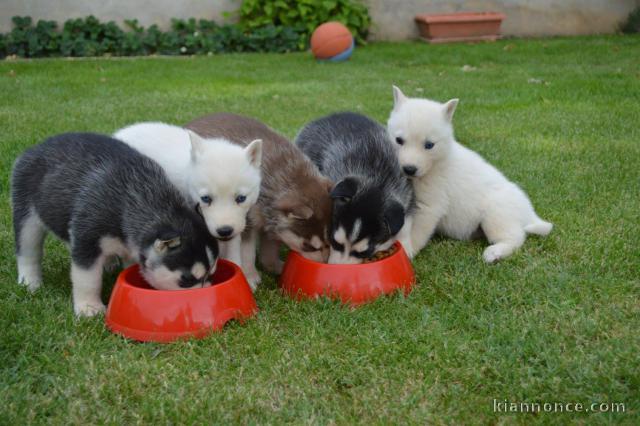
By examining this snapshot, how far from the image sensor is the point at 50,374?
3.35 meters

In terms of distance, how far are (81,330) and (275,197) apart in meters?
1.54

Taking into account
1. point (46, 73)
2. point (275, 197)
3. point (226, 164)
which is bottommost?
point (46, 73)

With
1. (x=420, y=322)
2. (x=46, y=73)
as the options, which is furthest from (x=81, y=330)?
(x=46, y=73)

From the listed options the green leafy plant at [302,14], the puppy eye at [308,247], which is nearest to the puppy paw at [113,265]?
the puppy eye at [308,247]

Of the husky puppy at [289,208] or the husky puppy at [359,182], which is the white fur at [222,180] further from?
the husky puppy at [359,182]

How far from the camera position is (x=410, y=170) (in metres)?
4.95

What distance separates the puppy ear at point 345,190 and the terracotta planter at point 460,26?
42.7ft

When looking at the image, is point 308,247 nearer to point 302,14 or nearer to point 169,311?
point 169,311

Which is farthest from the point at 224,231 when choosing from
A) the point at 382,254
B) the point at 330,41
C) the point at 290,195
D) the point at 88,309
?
the point at 330,41

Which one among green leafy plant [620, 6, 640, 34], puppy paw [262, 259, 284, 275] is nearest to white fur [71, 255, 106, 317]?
puppy paw [262, 259, 284, 275]

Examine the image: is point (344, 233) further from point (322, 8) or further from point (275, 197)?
point (322, 8)

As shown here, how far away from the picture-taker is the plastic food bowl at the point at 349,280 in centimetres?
417

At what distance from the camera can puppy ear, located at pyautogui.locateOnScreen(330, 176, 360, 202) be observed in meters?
4.20

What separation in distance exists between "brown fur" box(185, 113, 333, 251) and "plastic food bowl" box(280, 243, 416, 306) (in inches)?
10.8
